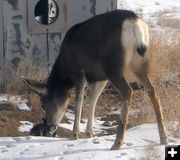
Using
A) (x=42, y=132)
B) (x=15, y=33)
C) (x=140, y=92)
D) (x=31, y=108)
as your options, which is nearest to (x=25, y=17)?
(x=15, y=33)

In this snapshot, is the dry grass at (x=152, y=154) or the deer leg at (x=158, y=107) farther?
the deer leg at (x=158, y=107)

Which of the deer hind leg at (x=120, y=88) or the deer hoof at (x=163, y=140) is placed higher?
→ the deer hind leg at (x=120, y=88)

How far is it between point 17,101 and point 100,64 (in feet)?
11.7

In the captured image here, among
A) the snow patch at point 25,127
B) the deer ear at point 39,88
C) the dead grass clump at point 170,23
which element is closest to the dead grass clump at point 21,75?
the snow patch at point 25,127

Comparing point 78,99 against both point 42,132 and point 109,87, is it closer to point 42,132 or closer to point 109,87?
point 42,132

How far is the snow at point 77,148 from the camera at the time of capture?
252 inches

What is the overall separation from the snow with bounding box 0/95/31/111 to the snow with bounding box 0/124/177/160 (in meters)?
2.47

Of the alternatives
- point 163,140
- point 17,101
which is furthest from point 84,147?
point 17,101

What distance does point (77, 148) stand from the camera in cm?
683

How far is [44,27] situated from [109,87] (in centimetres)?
200

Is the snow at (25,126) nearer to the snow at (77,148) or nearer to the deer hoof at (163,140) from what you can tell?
the snow at (77,148)

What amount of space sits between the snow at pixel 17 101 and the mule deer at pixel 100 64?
1.84 m

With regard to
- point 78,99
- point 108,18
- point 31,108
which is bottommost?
point 31,108

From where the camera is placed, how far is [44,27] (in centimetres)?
1090
